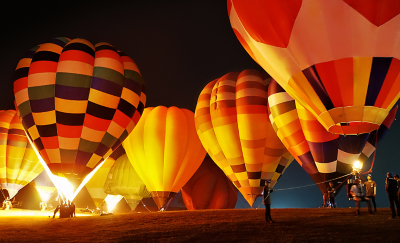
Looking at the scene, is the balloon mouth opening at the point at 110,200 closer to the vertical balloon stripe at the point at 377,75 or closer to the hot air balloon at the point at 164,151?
the hot air balloon at the point at 164,151

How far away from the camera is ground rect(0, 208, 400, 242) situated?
16.7ft

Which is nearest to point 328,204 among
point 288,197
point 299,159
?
point 299,159

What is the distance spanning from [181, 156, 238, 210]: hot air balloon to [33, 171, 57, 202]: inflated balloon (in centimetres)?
835

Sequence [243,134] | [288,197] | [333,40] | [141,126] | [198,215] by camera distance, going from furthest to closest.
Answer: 1. [288,197]
2. [141,126]
3. [243,134]
4. [198,215]
5. [333,40]

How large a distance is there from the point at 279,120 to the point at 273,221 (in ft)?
18.3

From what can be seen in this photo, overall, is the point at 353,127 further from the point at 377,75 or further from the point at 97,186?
the point at 97,186

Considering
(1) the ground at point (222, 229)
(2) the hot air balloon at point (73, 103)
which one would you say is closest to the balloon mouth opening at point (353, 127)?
(1) the ground at point (222, 229)

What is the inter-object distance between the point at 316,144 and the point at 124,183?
10758 mm

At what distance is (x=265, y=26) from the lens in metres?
7.30

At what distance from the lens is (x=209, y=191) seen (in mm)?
17609

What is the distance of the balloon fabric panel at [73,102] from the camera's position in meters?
10.8

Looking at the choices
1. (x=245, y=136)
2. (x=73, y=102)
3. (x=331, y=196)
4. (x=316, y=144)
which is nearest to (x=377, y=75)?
(x=316, y=144)

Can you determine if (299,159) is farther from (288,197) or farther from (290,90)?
(288,197)

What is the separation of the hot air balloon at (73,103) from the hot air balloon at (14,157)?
20.5 feet
